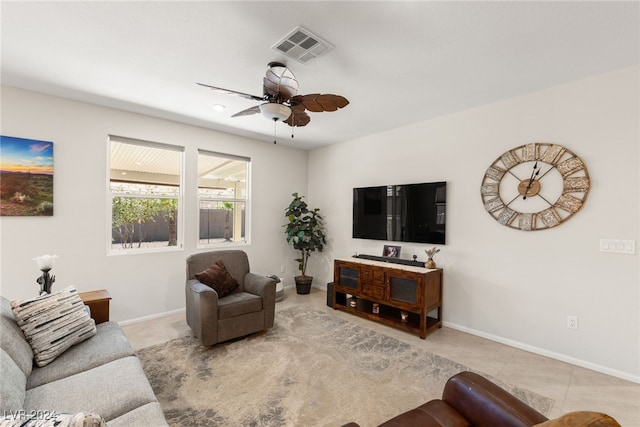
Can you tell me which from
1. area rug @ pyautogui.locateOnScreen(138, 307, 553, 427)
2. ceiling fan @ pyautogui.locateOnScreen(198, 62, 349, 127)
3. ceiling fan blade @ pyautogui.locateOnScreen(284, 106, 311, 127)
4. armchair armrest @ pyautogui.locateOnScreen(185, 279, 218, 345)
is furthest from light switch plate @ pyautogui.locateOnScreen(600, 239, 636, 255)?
armchair armrest @ pyautogui.locateOnScreen(185, 279, 218, 345)

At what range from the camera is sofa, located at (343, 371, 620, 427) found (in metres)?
1.21

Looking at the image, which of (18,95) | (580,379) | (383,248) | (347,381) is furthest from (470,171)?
(18,95)

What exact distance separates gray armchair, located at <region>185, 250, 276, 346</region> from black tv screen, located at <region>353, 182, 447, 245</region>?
1827 mm

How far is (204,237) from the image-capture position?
14.5ft

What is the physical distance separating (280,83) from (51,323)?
7.44 ft

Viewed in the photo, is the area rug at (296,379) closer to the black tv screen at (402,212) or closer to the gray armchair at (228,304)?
the gray armchair at (228,304)

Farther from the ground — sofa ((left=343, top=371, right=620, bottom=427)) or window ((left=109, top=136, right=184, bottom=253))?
window ((left=109, top=136, right=184, bottom=253))

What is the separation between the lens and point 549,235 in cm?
290

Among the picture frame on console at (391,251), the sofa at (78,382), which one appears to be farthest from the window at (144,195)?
the picture frame on console at (391,251)

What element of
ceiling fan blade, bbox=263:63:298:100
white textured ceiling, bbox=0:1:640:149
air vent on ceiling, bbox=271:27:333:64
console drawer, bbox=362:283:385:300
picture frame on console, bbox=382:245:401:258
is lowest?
console drawer, bbox=362:283:385:300

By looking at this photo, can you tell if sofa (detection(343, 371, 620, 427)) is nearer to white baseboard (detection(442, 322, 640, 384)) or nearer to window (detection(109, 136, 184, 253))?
white baseboard (detection(442, 322, 640, 384))

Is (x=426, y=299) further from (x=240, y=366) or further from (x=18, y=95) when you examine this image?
(x=18, y=95)

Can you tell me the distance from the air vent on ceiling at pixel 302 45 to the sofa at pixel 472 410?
2311mm

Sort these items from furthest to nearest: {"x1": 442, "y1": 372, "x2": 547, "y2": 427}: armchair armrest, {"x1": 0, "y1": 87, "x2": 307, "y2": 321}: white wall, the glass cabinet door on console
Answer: the glass cabinet door on console < {"x1": 0, "y1": 87, "x2": 307, "y2": 321}: white wall < {"x1": 442, "y1": 372, "x2": 547, "y2": 427}: armchair armrest
